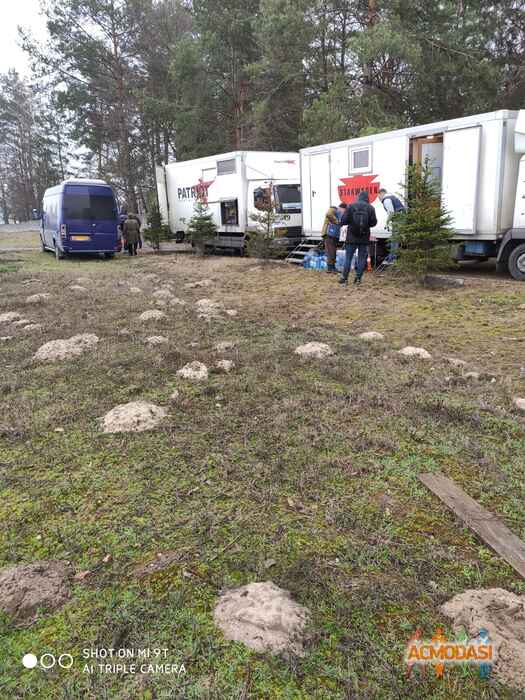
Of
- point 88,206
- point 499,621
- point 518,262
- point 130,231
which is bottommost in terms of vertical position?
point 499,621

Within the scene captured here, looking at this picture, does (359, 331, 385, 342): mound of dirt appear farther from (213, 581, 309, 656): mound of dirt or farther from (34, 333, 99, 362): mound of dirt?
(213, 581, 309, 656): mound of dirt

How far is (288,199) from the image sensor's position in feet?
50.4

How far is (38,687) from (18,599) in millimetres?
446

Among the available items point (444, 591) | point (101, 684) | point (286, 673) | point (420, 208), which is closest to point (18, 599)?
point (101, 684)

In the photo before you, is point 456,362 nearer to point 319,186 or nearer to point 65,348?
point 65,348

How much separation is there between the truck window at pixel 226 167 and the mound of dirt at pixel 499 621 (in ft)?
49.6

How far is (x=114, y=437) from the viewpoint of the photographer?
339 cm

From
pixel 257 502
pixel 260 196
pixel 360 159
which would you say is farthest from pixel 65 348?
pixel 260 196

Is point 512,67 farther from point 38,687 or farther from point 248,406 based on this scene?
point 38,687

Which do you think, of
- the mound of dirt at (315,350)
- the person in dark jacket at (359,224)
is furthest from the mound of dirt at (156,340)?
the person in dark jacket at (359,224)

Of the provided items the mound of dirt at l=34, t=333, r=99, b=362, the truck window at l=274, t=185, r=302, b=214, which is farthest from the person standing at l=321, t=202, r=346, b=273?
the mound of dirt at l=34, t=333, r=99, b=362

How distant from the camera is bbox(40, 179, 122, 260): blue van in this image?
15391 millimetres

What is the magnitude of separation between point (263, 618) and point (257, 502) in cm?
80

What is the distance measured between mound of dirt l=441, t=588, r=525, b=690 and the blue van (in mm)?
15914
